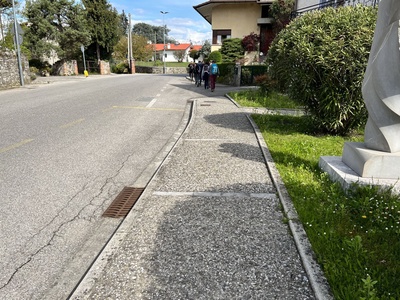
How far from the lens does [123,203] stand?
406cm

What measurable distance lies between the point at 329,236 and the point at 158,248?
167cm

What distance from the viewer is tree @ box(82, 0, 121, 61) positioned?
1623 inches

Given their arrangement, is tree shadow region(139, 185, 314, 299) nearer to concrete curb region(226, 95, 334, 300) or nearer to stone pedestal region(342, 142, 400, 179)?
concrete curb region(226, 95, 334, 300)

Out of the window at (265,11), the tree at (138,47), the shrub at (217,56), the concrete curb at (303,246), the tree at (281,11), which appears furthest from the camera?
the tree at (138,47)

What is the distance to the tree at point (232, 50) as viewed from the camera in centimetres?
3025

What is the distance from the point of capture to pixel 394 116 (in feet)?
12.9

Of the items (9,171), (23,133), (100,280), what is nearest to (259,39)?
(23,133)

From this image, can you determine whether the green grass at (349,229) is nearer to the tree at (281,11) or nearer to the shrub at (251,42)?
the tree at (281,11)

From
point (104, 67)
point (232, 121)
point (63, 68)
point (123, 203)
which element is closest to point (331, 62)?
point (232, 121)

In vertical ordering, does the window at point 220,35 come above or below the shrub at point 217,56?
above

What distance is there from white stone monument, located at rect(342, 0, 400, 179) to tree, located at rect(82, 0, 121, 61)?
4252 cm

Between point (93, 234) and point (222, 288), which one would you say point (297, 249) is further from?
point (93, 234)

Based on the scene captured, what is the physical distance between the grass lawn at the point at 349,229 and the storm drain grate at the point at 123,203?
2.06 m

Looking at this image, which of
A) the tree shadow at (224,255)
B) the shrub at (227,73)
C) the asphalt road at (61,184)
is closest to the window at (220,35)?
the shrub at (227,73)
